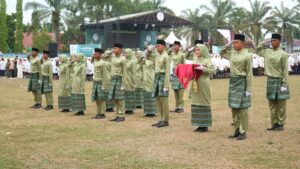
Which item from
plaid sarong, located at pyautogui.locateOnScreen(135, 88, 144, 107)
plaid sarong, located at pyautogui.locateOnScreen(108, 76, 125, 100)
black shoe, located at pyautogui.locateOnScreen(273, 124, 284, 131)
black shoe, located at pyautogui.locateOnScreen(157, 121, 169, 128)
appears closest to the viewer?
black shoe, located at pyautogui.locateOnScreen(273, 124, 284, 131)

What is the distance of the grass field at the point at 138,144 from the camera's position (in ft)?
22.9

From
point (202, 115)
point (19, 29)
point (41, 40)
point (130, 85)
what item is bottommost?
point (202, 115)

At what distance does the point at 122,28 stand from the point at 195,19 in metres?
11.7

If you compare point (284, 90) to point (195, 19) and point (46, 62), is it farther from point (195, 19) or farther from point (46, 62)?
point (195, 19)

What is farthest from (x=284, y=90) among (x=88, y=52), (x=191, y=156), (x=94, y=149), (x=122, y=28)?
(x=122, y=28)

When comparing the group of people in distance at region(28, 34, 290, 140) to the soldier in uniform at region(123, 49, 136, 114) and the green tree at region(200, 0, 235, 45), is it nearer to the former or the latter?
the soldier in uniform at region(123, 49, 136, 114)

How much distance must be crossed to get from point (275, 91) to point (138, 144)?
3.14 metres

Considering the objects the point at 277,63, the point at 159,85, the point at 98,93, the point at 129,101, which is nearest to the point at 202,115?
the point at 159,85

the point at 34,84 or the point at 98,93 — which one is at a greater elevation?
the point at 34,84

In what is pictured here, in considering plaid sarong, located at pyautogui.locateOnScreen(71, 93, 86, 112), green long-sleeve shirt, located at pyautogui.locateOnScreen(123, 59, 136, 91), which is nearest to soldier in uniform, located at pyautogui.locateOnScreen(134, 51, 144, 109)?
green long-sleeve shirt, located at pyautogui.locateOnScreen(123, 59, 136, 91)

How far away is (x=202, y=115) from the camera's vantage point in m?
9.62

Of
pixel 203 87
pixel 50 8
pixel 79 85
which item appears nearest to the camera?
pixel 203 87

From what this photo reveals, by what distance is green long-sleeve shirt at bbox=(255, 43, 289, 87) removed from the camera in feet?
31.4

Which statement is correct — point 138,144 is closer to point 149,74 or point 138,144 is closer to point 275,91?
point 275,91
